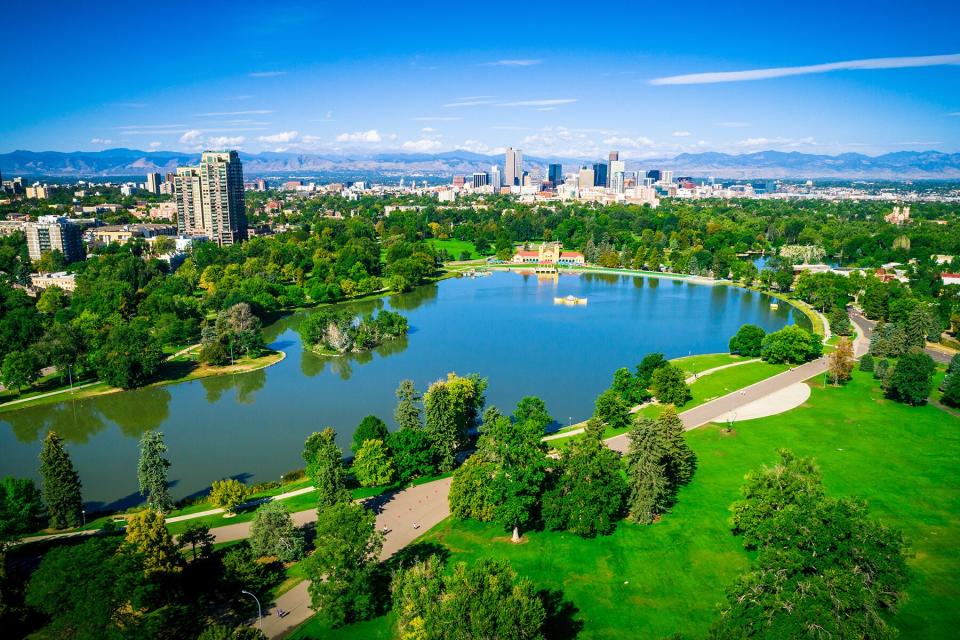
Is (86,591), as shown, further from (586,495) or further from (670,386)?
(670,386)

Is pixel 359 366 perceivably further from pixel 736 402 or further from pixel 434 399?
pixel 736 402

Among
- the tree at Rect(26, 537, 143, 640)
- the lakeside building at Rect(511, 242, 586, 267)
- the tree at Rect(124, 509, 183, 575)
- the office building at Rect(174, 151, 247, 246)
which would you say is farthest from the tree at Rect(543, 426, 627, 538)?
the office building at Rect(174, 151, 247, 246)

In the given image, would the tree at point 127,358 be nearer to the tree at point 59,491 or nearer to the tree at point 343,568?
the tree at point 59,491

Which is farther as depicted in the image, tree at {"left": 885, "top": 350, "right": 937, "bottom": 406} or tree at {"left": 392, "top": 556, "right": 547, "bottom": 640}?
tree at {"left": 885, "top": 350, "right": 937, "bottom": 406}

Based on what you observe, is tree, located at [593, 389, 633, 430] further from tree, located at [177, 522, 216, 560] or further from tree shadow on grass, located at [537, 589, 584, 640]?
tree, located at [177, 522, 216, 560]

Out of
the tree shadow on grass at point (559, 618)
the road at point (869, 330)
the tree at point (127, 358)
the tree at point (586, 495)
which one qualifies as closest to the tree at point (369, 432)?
the tree at point (586, 495)

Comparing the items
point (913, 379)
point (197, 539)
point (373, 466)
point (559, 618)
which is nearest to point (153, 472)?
point (197, 539)
